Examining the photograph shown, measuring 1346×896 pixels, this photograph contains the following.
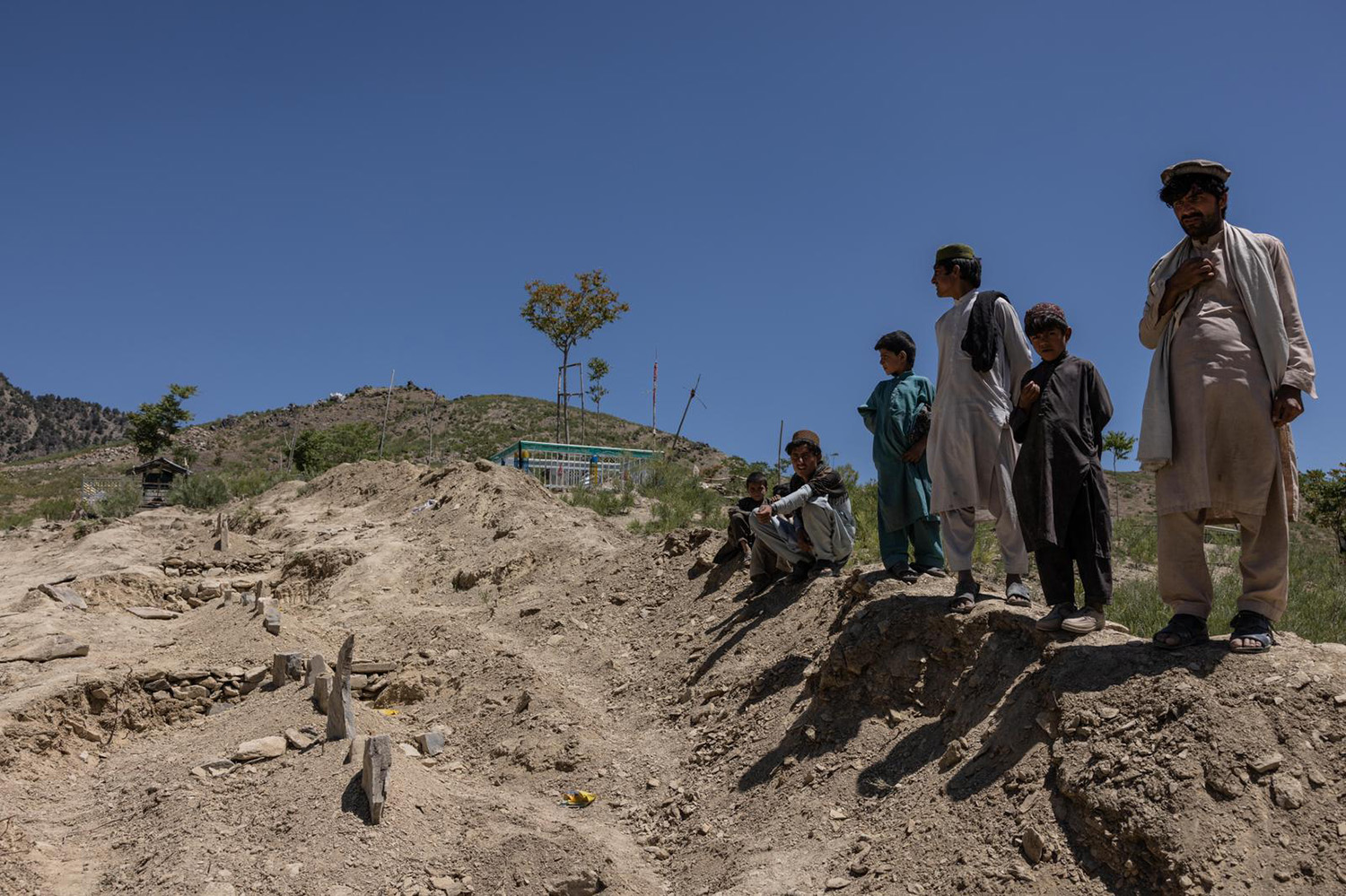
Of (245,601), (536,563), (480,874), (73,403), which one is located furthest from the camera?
(73,403)

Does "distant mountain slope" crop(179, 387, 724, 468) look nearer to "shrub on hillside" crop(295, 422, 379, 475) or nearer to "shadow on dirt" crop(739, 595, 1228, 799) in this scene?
"shrub on hillside" crop(295, 422, 379, 475)

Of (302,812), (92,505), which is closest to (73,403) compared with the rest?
(92,505)

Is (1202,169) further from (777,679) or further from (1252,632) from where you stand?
(777,679)

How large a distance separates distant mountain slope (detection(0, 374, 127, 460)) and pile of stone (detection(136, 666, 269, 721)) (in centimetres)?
5411

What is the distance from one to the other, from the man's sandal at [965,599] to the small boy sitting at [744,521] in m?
2.04

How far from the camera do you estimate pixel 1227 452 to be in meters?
3.12

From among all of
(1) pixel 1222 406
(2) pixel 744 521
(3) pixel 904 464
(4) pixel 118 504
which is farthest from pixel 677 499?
(4) pixel 118 504

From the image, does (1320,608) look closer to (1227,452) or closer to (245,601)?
(1227,452)

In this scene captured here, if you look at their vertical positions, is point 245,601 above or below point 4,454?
below

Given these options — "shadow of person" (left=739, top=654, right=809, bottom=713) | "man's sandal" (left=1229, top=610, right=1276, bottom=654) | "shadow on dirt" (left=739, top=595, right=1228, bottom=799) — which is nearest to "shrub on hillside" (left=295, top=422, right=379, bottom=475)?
"shadow of person" (left=739, top=654, right=809, bottom=713)

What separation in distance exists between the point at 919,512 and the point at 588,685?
280 cm

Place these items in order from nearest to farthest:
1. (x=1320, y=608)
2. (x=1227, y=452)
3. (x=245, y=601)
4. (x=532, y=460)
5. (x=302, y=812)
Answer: (x=1227, y=452) → (x=302, y=812) → (x=1320, y=608) → (x=245, y=601) → (x=532, y=460)

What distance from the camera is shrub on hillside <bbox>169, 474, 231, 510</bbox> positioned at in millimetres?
16953

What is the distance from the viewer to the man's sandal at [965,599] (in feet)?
13.8
